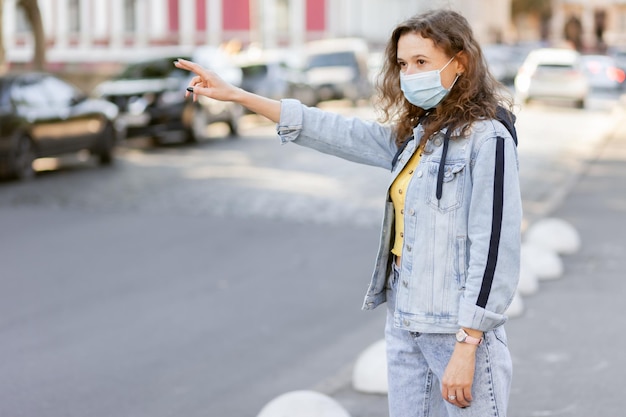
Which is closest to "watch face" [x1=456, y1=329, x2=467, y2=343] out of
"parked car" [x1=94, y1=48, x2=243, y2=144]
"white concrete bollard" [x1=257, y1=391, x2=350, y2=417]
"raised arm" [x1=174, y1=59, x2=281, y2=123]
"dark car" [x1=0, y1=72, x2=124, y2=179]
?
"raised arm" [x1=174, y1=59, x2=281, y2=123]

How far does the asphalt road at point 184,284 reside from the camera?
240 inches

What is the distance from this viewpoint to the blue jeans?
10.3 ft

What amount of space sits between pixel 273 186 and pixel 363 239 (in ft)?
14.1

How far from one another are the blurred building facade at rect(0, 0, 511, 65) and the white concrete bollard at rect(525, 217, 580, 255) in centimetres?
3956

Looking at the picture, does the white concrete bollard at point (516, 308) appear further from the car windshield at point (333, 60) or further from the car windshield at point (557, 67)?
the car windshield at point (557, 67)

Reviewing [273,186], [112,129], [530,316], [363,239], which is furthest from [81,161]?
[530,316]

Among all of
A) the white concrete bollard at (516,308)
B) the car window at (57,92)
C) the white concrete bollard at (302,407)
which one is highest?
the car window at (57,92)

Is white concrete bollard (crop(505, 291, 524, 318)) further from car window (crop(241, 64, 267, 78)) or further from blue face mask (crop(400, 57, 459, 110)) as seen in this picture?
car window (crop(241, 64, 267, 78))

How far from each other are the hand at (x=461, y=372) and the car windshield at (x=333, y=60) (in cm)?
2996

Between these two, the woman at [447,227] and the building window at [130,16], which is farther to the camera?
the building window at [130,16]

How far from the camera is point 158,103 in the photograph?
2045cm

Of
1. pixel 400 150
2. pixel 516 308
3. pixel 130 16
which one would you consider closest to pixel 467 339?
pixel 400 150

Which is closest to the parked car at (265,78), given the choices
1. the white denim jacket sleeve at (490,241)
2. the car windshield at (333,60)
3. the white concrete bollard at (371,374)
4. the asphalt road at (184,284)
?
the car windshield at (333,60)

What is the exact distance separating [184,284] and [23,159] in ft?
25.0
